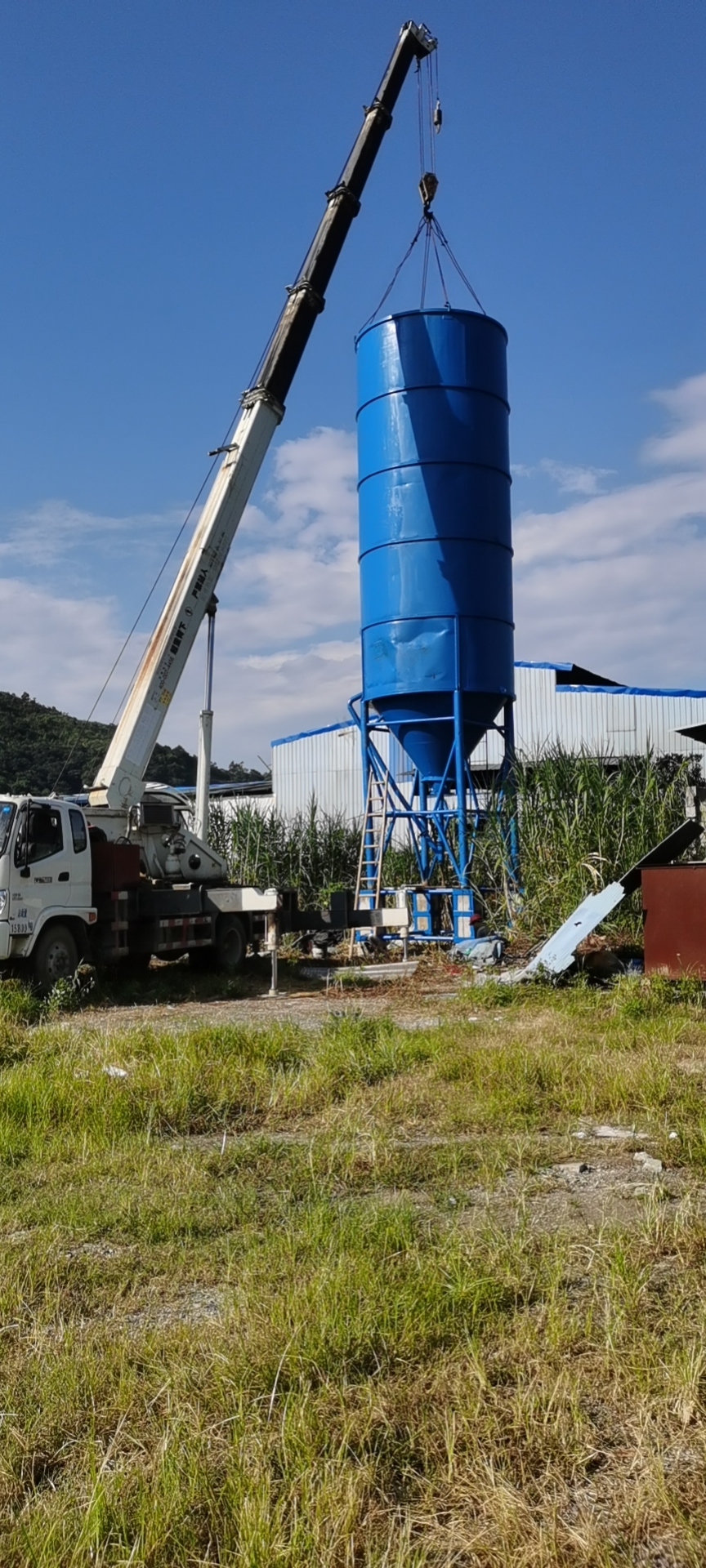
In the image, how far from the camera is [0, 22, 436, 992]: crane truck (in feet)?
37.7

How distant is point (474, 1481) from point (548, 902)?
11.9 m

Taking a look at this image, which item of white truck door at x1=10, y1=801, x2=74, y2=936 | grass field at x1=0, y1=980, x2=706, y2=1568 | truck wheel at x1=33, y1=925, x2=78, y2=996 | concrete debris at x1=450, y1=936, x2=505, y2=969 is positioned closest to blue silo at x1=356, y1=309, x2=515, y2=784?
concrete debris at x1=450, y1=936, x2=505, y2=969

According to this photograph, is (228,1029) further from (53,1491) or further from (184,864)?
(184,864)

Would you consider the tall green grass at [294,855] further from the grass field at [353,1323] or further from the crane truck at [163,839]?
the grass field at [353,1323]

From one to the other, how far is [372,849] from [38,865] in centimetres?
617

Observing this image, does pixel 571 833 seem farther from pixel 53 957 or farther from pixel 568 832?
pixel 53 957

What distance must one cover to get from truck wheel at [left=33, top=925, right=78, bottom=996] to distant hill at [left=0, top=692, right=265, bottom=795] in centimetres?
2471

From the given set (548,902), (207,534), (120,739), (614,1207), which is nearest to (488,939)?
(548,902)

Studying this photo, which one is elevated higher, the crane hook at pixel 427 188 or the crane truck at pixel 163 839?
the crane hook at pixel 427 188

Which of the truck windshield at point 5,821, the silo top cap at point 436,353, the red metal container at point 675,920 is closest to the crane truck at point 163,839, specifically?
the truck windshield at point 5,821

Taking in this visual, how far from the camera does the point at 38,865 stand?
1141 cm

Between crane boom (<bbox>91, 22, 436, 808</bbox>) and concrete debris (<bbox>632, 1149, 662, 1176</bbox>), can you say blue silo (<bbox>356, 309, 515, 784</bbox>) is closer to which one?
crane boom (<bbox>91, 22, 436, 808</bbox>)

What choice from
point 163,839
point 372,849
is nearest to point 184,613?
point 163,839

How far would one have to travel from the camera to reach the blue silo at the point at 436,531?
50.6 feet
